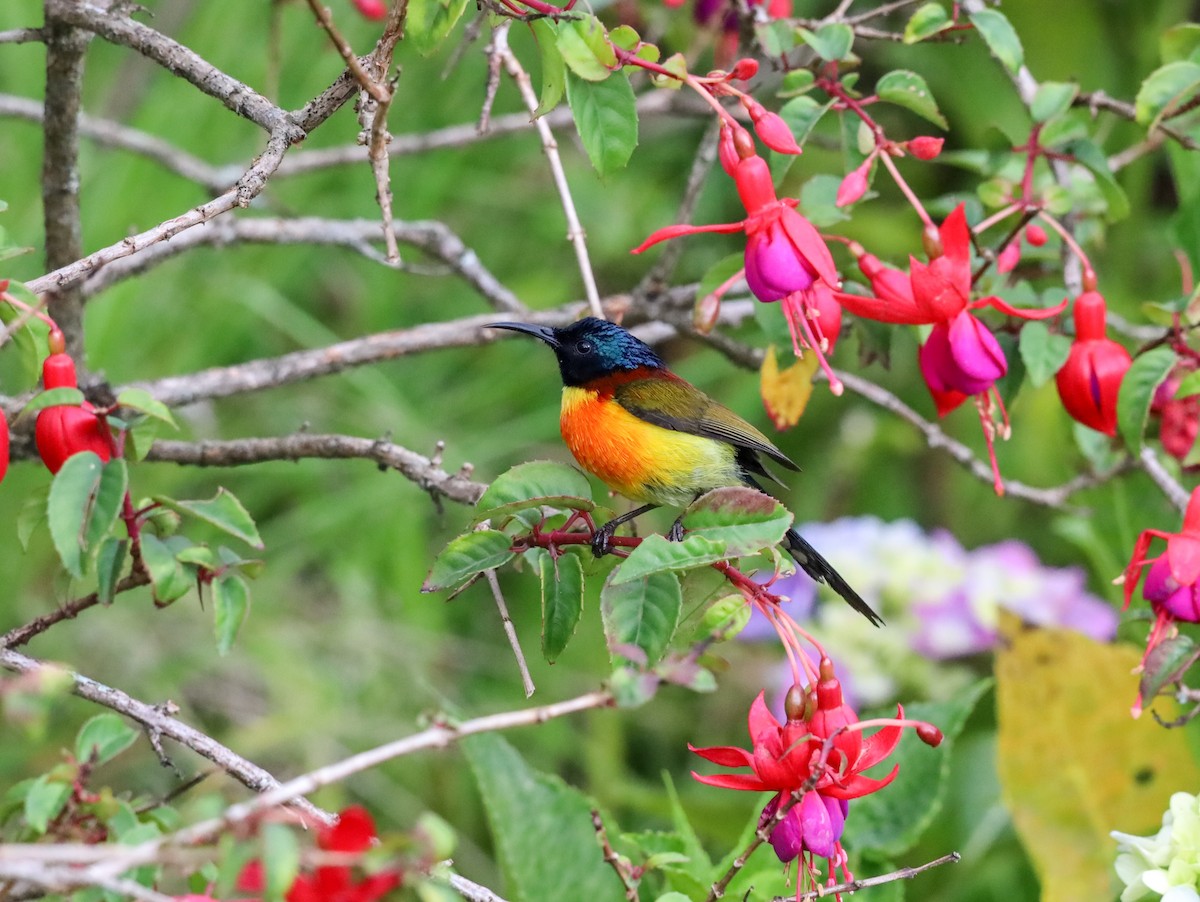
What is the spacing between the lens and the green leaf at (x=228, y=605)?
1327 mm

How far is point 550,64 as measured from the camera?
56.7 inches

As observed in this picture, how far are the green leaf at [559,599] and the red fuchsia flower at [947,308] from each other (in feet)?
1.42

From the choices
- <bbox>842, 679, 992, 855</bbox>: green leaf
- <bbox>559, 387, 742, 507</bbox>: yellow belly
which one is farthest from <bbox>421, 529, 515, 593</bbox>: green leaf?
<bbox>842, 679, 992, 855</bbox>: green leaf

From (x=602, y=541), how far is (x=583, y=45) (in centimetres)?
51

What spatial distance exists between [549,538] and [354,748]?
88.5 inches

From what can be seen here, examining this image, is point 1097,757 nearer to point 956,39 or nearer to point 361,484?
point 956,39

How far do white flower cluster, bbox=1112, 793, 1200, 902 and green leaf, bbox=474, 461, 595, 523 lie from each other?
0.72 meters

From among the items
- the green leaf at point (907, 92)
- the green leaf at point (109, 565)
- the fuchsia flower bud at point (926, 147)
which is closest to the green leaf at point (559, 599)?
the green leaf at point (109, 565)

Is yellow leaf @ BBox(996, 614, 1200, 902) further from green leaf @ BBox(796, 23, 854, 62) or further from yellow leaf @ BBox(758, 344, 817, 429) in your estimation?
green leaf @ BBox(796, 23, 854, 62)

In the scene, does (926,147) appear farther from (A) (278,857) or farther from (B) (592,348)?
(A) (278,857)

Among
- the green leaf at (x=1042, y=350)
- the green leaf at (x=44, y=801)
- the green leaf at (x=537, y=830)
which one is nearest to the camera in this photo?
the green leaf at (x=44, y=801)

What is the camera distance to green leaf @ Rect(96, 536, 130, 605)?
1271mm

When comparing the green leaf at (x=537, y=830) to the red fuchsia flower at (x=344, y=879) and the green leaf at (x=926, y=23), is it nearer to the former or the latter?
the red fuchsia flower at (x=344, y=879)

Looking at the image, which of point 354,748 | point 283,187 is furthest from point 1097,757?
point 283,187
